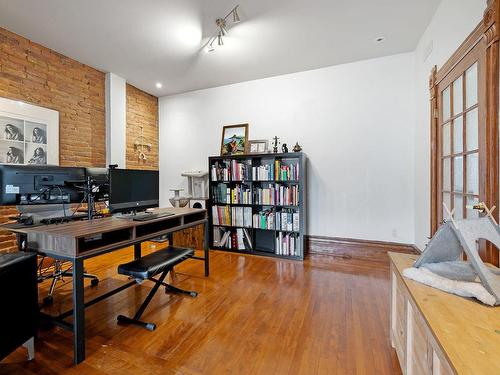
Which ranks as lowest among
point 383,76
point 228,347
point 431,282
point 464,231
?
point 228,347

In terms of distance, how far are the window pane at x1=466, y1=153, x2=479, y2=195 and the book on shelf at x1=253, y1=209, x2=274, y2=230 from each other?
231 centimetres

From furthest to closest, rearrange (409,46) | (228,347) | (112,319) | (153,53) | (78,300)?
(153,53), (409,46), (112,319), (228,347), (78,300)

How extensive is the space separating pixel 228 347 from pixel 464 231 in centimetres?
157

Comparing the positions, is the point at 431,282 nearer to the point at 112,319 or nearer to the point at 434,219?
the point at 434,219

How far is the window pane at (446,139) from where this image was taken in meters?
2.21

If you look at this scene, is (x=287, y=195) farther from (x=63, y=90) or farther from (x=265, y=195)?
(x=63, y=90)

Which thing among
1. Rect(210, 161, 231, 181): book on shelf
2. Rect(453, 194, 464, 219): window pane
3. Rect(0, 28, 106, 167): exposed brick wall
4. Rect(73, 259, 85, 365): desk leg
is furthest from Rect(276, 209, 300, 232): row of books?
Rect(0, 28, 106, 167): exposed brick wall

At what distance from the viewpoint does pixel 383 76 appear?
3.39m

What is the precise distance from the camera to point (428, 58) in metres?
2.70

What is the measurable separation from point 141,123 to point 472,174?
191 inches

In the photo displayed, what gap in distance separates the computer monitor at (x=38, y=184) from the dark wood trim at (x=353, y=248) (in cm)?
310

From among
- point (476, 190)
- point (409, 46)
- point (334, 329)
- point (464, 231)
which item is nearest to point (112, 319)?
point (334, 329)

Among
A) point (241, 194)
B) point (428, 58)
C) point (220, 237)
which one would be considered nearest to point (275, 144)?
point (241, 194)

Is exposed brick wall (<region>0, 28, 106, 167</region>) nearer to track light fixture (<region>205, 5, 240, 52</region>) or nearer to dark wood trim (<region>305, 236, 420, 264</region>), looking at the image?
track light fixture (<region>205, 5, 240, 52</region>)
